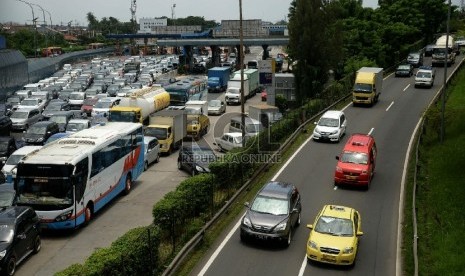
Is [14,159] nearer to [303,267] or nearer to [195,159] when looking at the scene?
[195,159]

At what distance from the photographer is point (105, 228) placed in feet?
72.7

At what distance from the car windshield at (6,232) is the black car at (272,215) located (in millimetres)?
7727

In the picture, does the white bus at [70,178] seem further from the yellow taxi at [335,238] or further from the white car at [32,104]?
the white car at [32,104]

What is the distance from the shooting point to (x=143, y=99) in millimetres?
44375

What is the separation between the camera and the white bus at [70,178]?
20547 millimetres

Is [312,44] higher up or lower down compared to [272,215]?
higher up

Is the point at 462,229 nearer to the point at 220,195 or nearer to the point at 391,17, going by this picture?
the point at 220,195

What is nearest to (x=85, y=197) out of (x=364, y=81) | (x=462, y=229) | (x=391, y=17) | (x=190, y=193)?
Result: (x=190, y=193)

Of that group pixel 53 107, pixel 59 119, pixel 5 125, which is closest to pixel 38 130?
pixel 59 119

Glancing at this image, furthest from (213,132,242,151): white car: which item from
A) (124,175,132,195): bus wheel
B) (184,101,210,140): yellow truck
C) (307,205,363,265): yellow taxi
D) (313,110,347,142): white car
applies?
(307,205,363,265): yellow taxi

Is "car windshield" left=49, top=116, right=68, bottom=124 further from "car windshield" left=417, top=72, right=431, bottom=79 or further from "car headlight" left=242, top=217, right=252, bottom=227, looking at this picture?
"car windshield" left=417, top=72, right=431, bottom=79

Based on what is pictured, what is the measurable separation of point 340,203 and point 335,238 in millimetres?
6395

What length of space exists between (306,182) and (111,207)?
9662mm

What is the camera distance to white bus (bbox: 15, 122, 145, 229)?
67.4ft
